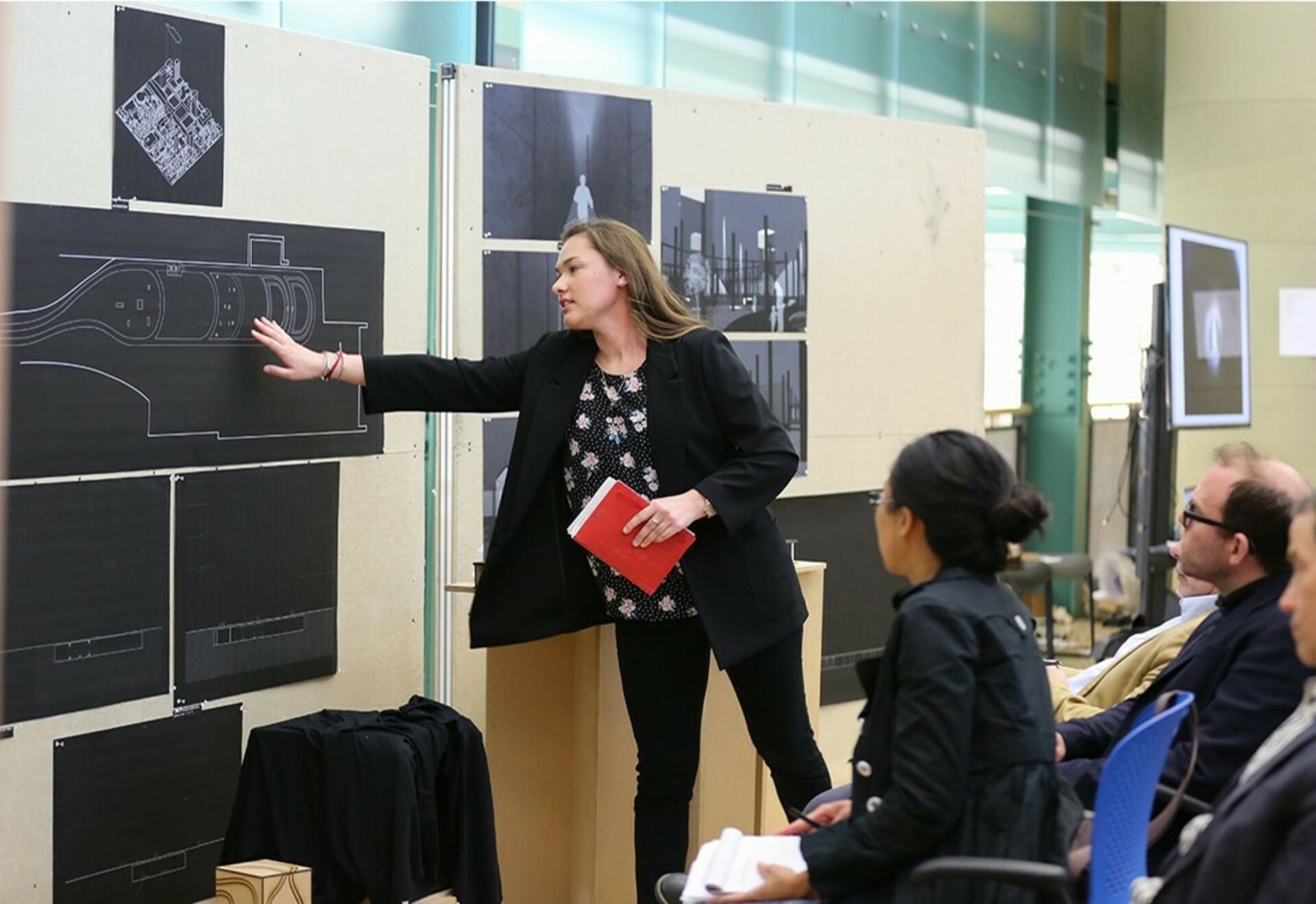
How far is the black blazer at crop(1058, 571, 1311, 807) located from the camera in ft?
7.60

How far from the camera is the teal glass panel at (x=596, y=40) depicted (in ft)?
17.1

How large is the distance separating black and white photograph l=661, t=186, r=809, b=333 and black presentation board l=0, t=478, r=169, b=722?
1.83 meters

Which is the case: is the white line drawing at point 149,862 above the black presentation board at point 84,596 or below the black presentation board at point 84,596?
below

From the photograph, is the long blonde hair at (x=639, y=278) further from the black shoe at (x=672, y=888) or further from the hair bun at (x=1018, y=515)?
the hair bun at (x=1018, y=515)

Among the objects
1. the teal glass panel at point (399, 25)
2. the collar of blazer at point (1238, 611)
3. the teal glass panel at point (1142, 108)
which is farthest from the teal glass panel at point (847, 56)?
the collar of blazer at point (1238, 611)

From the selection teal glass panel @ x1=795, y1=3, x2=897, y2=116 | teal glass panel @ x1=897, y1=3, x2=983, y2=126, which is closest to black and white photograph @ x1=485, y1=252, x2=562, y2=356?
teal glass panel @ x1=795, y1=3, x2=897, y2=116

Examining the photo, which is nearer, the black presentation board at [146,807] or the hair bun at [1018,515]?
the hair bun at [1018,515]

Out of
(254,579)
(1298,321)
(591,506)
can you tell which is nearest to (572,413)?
(591,506)

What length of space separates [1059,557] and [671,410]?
15.6 ft

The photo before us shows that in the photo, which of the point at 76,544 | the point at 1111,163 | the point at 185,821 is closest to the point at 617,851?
the point at 185,821

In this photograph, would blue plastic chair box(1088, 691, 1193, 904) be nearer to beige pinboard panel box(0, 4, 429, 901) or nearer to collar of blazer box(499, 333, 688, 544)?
collar of blazer box(499, 333, 688, 544)

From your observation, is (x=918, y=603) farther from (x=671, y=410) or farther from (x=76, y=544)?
(x=76, y=544)

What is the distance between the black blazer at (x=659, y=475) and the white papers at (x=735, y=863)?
90 cm

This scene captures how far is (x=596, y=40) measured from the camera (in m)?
5.46
